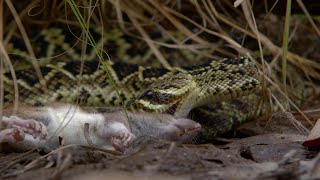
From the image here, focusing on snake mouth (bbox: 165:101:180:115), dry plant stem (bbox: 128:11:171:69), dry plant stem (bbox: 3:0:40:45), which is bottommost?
snake mouth (bbox: 165:101:180:115)

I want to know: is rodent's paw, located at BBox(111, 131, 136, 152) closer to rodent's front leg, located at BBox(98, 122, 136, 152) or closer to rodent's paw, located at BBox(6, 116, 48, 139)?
rodent's front leg, located at BBox(98, 122, 136, 152)

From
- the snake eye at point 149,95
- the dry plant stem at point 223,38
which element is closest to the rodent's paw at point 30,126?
the snake eye at point 149,95

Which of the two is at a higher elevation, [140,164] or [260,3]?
[260,3]

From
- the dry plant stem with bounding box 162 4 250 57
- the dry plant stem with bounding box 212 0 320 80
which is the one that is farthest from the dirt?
the dry plant stem with bounding box 212 0 320 80

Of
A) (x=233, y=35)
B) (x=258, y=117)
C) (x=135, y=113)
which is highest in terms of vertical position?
(x=233, y=35)

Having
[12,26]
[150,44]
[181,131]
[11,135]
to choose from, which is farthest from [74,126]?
[12,26]

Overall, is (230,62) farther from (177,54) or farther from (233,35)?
(177,54)

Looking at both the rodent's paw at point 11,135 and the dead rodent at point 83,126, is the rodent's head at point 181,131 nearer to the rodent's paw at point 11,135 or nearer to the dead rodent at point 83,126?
the dead rodent at point 83,126

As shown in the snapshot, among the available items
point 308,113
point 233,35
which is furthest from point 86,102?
point 308,113
